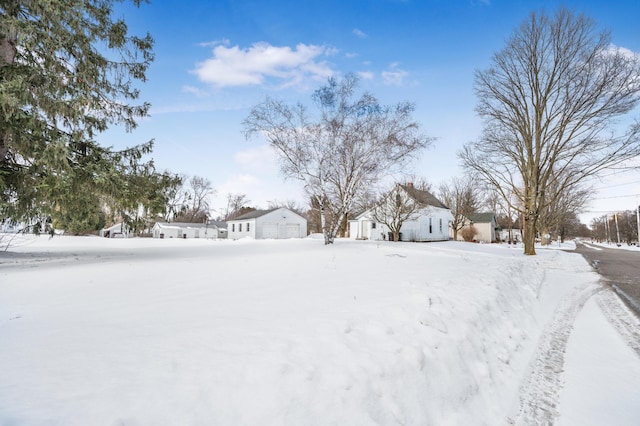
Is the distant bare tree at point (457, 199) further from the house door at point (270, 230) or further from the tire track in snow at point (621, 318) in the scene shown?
the tire track in snow at point (621, 318)

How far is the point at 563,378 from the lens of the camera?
3.37m

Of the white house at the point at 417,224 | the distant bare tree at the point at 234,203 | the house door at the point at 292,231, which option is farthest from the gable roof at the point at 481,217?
the distant bare tree at the point at 234,203

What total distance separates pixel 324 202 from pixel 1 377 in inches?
516

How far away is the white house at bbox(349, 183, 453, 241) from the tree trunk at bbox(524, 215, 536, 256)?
9134 millimetres

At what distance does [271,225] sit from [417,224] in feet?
56.0

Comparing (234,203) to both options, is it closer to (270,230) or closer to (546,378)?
(270,230)

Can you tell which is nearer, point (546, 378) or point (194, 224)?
point (546, 378)

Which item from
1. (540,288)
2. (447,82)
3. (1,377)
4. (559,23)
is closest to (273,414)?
(1,377)

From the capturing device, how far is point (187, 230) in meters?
48.7

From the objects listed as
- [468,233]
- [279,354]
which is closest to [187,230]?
[468,233]

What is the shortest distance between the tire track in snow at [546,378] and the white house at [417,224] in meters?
21.9

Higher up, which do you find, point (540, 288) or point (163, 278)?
point (163, 278)

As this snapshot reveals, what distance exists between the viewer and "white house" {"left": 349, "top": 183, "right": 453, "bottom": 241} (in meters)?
28.1

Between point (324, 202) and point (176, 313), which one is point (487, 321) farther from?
point (324, 202)
